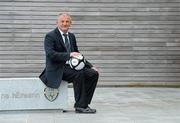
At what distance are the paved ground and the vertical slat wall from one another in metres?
1.83

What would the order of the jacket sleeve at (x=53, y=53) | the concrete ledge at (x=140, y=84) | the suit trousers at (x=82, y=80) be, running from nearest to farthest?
the jacket sleeve at (x=53, y=53), the suit trousers at (x=82, y=80), the concrete ledge at (x=140, y=84)

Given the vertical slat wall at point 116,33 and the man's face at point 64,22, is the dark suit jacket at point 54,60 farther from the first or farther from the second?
the vertical slat wall at point 116,33

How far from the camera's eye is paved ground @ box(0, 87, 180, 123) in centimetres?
841

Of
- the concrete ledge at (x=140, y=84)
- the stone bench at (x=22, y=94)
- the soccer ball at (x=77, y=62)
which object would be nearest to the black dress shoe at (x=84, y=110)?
the stone bench at (x=22, y=94)

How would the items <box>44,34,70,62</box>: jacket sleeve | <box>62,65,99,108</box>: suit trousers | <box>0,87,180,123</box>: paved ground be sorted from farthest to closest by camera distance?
1. <box>62,65,99,108</box>: suit trousers
2. <box>44,34,70,62</box>: jacket sleeve
3. <box>0,87,180,123</box>: paved ground

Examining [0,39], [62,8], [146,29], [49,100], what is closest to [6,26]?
[0,39]

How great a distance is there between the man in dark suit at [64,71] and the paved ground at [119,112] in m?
0.32

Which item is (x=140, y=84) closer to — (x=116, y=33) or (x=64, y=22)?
(x=116, y=33)

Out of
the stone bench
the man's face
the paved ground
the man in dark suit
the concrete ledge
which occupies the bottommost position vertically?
the concrete ledge

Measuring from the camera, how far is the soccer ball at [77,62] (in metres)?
9.02

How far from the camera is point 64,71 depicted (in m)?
9.13

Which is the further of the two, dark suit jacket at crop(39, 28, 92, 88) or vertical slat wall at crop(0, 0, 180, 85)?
vertical slat wall at crop(0, 0, 180, 85)

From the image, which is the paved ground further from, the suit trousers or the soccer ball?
the soccer ball

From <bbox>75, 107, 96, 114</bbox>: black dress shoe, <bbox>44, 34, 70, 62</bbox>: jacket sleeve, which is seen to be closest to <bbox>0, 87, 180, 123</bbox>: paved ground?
<bbox>75, 107, 96, 114</bbox>: black dress shoe
